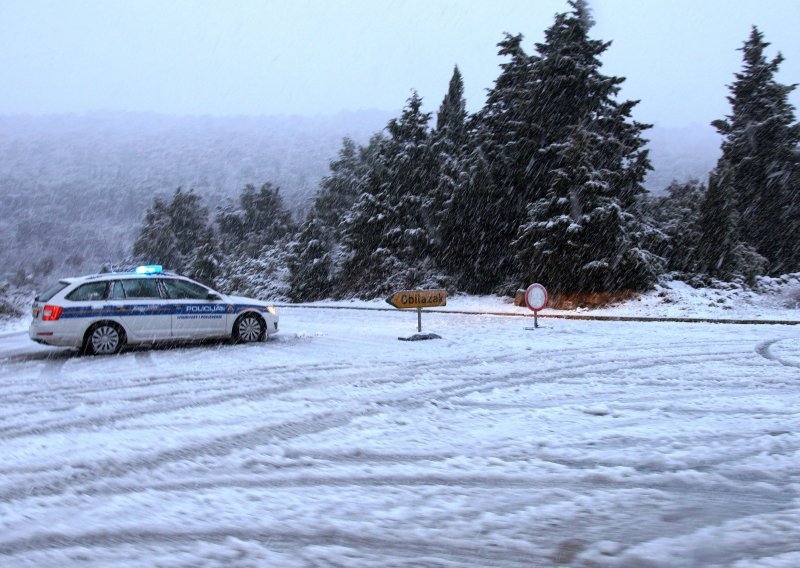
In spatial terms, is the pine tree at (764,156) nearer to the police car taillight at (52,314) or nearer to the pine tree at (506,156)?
the pine tree at (506,156)

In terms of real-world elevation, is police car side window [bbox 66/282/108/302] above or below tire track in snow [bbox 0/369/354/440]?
above

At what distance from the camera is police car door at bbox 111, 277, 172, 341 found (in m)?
10.8

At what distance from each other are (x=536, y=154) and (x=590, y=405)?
23471 mm

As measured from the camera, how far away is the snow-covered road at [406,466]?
2.88 metres

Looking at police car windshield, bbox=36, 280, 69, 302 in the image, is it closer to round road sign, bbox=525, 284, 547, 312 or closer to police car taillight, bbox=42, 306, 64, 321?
police car taillight, bbox=42, 306, 64, 321

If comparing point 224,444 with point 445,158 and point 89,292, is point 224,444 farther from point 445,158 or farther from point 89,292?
point 445,158

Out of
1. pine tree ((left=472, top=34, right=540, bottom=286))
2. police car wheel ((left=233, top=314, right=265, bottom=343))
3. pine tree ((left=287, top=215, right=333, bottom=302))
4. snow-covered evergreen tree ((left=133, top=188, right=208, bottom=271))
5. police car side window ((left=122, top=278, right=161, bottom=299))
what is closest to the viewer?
police car side window ((left=122, top=278, right=161, bottom=299))

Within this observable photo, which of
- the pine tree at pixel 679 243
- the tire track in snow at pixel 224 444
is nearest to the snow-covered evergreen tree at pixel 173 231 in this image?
the pine tree at pixel 679 243

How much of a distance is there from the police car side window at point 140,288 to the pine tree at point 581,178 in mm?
15835

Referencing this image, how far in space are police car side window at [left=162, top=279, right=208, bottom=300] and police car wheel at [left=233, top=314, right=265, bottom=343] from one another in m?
0.88

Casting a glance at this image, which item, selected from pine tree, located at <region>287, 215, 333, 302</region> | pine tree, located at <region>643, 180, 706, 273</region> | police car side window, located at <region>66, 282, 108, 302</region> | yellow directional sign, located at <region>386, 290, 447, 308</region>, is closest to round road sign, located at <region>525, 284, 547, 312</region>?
yellow directional sign, located at <region>386, 290, 447, 308</region>

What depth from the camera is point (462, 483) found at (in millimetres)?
3705

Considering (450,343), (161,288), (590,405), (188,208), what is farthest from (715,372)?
(188,208)

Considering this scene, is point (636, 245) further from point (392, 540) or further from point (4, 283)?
point (4, 283)
